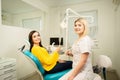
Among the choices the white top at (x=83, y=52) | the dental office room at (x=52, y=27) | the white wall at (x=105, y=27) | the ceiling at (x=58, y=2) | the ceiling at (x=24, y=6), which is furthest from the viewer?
the ceiling at (x=58, y=2)

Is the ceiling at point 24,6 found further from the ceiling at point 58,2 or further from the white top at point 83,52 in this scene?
the white top at point 83,52

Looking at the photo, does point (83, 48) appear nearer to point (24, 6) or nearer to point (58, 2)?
point (24, 6)

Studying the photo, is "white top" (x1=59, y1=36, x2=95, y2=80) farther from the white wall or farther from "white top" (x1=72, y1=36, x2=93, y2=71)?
the white wall

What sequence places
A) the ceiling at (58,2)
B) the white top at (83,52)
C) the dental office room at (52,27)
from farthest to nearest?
the ceiling at (58,2) → the dental office room at (52,27) → the white top at (83,52)

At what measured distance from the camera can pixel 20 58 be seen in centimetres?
296

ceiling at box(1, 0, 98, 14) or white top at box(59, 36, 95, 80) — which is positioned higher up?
ceiling at box(1, 0, 98, 14)

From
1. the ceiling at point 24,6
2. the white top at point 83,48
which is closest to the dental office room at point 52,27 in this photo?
the ceiling at point 24,6

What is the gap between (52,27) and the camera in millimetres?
4355

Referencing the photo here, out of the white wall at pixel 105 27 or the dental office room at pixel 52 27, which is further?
the white wall at pixel 105 27

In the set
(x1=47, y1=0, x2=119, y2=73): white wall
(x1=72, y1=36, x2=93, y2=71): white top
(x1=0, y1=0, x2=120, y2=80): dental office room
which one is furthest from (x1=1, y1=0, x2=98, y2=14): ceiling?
(x1=72, y1=36, x2=93, y2=71): white top

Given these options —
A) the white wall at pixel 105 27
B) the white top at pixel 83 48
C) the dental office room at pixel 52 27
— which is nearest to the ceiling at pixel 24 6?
the dental office room at pixel 52 27

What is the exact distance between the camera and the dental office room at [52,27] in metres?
2.77

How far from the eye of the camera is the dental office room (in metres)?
2.77

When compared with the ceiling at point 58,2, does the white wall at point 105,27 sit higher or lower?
lower
